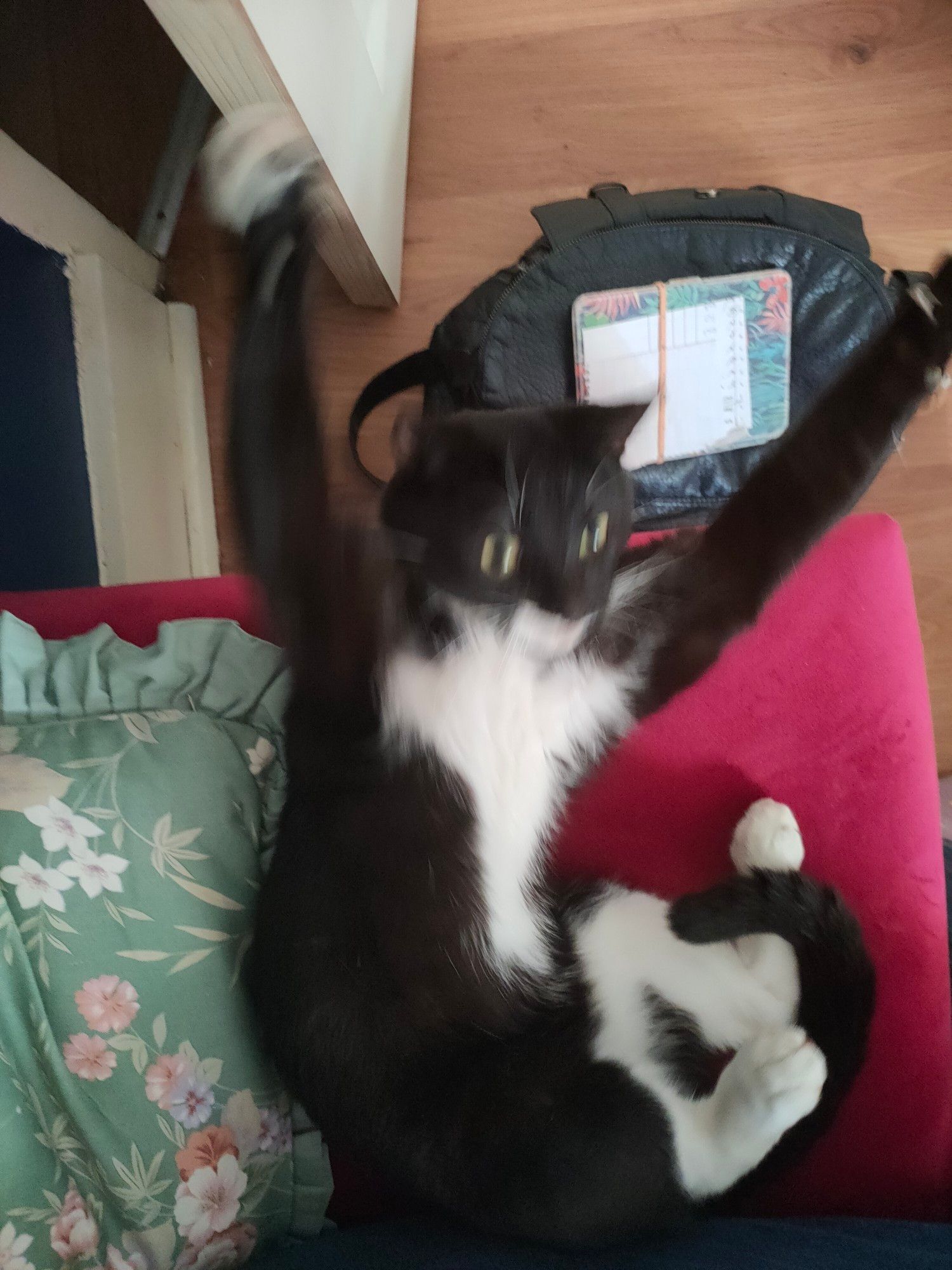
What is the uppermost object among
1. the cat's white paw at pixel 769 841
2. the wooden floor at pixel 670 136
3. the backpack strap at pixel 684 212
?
the wooden floor at pixel 670 136

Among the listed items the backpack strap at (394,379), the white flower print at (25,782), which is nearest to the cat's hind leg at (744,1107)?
the white flower print at (25,782)

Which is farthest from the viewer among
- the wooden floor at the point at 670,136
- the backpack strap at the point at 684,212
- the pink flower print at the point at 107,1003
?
the wooden floor at the point at 670,136

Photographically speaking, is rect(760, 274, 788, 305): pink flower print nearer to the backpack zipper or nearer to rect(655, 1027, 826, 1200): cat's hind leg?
the backpack zipper

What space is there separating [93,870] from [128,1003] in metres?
0.14

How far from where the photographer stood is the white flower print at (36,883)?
79 cm

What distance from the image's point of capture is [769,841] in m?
0.95

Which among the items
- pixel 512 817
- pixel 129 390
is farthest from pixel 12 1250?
pixel 129 390

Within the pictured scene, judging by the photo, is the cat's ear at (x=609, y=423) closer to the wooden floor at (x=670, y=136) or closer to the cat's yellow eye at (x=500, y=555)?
the cat's yellow eye at (x=500, y=555)

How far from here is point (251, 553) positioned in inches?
27.7

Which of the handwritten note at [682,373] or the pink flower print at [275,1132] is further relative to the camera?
the handwritten note at [682,373]

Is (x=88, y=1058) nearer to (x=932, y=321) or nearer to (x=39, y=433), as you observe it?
(x=39, y=433)

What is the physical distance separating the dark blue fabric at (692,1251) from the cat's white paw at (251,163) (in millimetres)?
978

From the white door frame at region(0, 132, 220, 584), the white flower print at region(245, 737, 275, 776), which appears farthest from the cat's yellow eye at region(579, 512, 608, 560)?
the white door frame at region(0, 132, 220, 584)

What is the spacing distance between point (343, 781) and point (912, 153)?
4.67 feet
